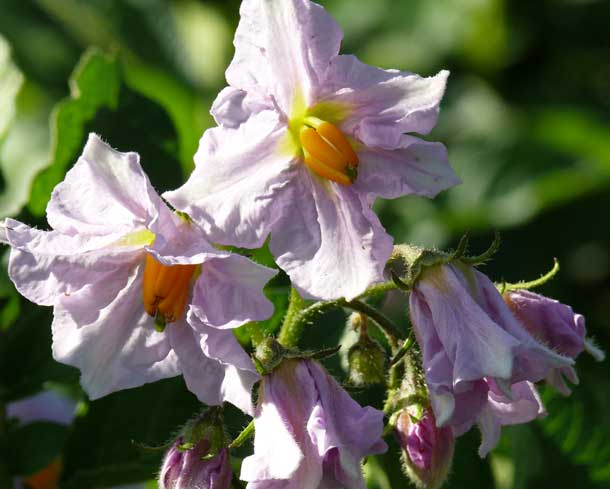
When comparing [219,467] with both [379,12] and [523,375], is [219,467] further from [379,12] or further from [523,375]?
[379,12]

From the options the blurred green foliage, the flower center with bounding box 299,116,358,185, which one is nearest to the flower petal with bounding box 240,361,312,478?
the flower center with bounding box 299,116,358,185

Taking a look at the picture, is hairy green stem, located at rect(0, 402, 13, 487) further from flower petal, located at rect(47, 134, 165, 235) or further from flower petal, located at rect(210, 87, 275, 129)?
flower petal, located at rect(210, 87, 275, 129)

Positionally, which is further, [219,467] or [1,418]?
[1,418]

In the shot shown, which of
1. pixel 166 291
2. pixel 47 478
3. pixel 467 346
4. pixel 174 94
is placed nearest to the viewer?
pixel 467 346

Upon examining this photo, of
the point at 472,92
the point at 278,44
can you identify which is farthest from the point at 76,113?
the point at 472,92

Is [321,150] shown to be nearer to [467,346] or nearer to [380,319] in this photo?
[380,319]

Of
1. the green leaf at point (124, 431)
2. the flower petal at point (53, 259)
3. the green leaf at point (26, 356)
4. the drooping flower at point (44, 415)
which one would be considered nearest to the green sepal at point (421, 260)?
the flower petal at point (53, 259)

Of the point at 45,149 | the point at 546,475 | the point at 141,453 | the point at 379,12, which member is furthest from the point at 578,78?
the point at 141,453
